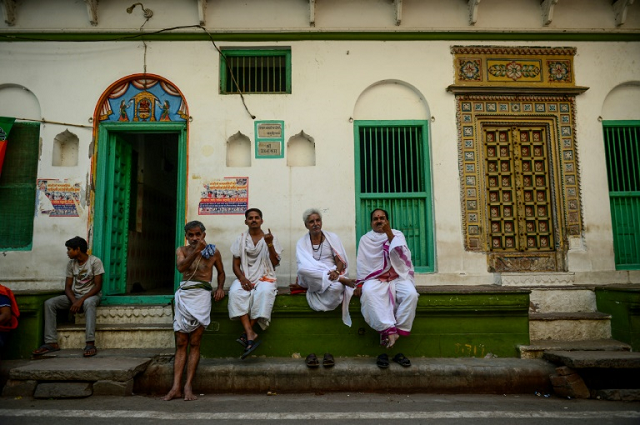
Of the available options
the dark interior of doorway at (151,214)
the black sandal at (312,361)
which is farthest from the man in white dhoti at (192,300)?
the dark interior of doorway at (151,214)

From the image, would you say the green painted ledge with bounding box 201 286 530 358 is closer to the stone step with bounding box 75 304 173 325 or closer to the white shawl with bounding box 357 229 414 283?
the white shawl with bounding box 357 229 414 283

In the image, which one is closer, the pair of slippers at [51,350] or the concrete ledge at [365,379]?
the concrete ledge at [365,379]

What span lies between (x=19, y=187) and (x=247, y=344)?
14.4 feet

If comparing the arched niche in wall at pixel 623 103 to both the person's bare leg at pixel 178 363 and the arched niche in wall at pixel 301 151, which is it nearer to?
the arched niche in wall at pixel 301 151

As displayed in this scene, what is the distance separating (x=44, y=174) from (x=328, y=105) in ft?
14.2

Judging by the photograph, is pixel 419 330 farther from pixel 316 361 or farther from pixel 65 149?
pixel 65 149

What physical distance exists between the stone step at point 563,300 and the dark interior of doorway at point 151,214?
571cm

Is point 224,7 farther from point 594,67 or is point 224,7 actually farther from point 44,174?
point 594,67

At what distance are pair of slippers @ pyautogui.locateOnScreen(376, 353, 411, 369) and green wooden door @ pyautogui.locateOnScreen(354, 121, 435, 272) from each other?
68.8 inches

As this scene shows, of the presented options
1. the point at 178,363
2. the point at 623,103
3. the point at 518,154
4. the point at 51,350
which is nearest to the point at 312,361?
the point at 178,363

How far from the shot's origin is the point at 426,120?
6.62 metres

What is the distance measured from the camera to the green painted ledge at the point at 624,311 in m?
5.20

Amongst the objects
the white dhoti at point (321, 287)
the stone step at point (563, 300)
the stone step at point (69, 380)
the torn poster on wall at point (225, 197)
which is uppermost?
the torn poster on wall at point (225, 197)

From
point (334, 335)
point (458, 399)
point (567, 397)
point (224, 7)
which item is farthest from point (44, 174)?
point (567, 397)
